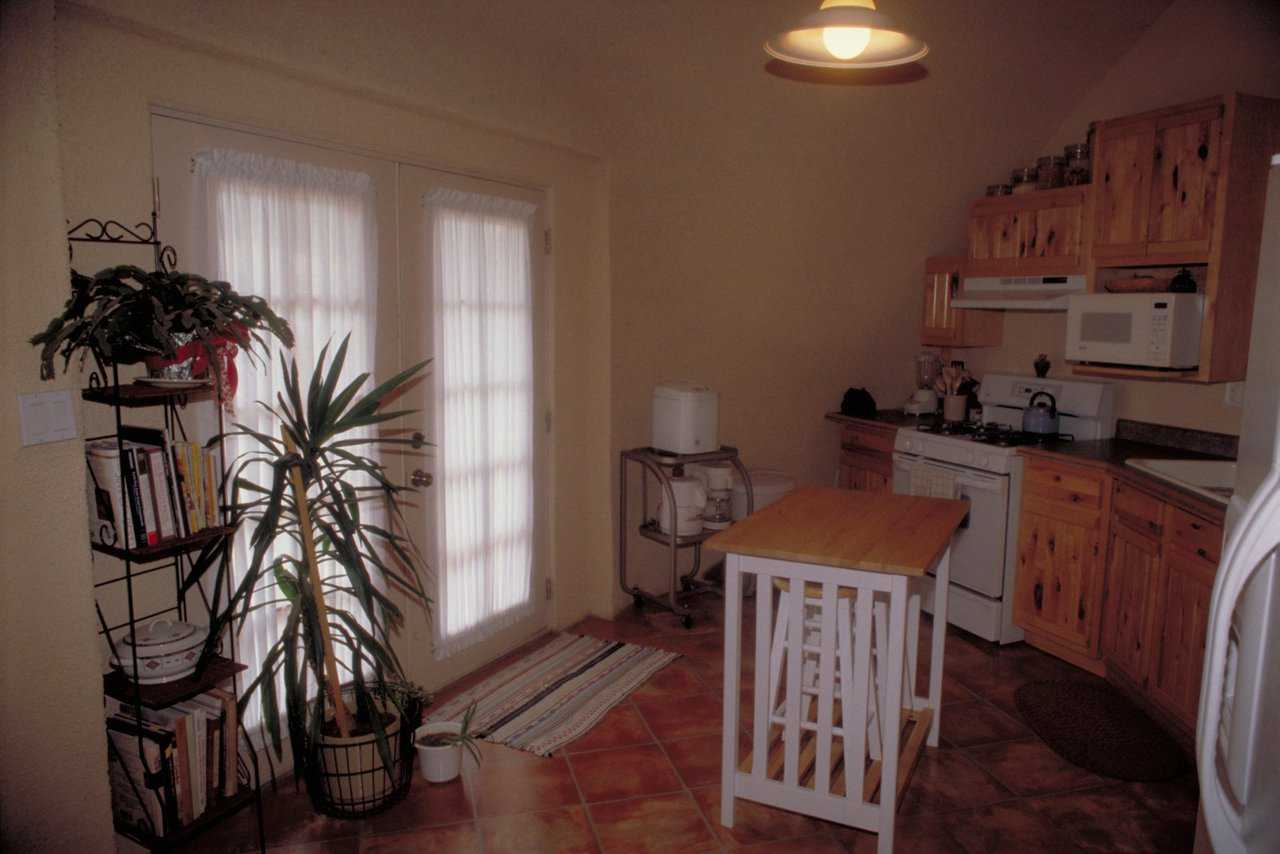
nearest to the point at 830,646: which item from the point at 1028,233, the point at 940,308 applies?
the point at 1028,233

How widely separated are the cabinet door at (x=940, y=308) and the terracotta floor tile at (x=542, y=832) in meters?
3.58

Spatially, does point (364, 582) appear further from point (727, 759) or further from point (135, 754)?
point (727, 759)

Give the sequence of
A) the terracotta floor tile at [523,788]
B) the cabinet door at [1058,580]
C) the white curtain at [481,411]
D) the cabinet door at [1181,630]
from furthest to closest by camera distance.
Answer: the cabinet door at [1058,580] → the white curtain at [481,411] → the cabinet door at [1181,630] → the terracotta floor tile at [523,788]

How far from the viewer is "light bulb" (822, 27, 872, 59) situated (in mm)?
2479

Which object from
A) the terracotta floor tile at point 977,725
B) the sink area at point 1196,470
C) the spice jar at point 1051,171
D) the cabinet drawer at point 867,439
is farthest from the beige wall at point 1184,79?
the terracotta floor tile at point 977,725

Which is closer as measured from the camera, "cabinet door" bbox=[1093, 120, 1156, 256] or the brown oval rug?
the brown oval rug

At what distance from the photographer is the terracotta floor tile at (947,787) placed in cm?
287

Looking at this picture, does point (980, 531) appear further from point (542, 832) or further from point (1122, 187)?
point (542, 832)

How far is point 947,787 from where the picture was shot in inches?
117

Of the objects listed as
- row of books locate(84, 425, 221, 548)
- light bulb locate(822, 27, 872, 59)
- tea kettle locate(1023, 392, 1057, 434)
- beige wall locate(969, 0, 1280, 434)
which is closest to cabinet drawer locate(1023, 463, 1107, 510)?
tea kettle locate(1023, 392, 1057, 434)

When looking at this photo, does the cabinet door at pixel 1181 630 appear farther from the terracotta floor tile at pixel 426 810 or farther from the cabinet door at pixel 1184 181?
the terracotta floor tile at pixel 426 810

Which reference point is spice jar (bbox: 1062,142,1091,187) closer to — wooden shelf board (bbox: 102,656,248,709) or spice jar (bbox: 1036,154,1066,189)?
spice jar (bbox: 1036,154,1066,189)

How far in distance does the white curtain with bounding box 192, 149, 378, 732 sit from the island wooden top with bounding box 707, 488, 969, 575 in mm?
1468

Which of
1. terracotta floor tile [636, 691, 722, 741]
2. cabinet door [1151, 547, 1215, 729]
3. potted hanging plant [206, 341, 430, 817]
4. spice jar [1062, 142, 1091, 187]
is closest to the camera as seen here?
potted hanging plant [206, 341, 430, 817]
